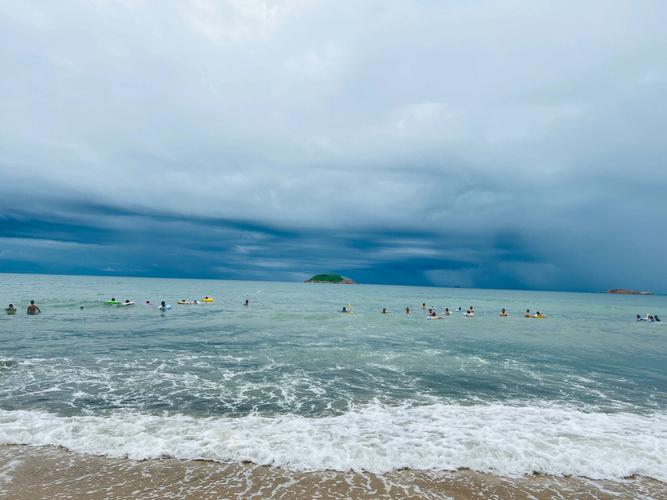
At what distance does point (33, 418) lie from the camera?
15.6 metres

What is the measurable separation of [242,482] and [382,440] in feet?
18.4

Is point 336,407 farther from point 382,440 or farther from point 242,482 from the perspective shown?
point 242,482

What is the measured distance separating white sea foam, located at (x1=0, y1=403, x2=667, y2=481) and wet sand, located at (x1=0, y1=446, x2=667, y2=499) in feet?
1.72

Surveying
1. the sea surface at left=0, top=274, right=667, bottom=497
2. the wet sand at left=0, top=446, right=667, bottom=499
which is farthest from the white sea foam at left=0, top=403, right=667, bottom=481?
the wet sand at left=0, top=446, right=667, bottom=499

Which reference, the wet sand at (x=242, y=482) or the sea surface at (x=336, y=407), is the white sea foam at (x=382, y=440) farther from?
the wet sand at (x=242, y=482)

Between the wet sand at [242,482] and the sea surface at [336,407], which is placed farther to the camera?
the sea surface at [336,407]

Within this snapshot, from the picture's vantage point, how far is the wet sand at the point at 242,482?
34.7 feet

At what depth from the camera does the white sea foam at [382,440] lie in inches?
505

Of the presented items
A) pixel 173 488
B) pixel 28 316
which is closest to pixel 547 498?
pixel 173 488

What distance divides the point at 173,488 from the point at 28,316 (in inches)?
2225

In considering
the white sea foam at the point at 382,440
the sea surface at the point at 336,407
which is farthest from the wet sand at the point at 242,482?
the white sea foam at the point at 382,440

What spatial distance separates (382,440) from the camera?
14453 millimetres

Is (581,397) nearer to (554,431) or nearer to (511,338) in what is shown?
(554,431)

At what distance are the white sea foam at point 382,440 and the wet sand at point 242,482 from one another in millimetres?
526
